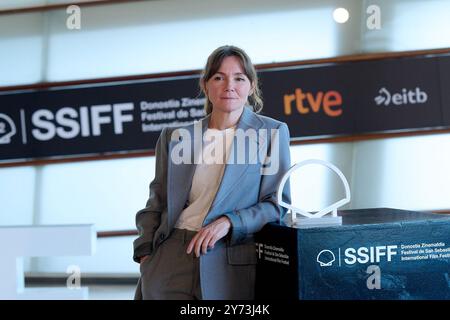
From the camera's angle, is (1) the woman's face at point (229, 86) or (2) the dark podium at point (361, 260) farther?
(1) the woman's face at point (229, 86)

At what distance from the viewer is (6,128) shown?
616cm

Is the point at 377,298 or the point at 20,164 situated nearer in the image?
the point at 377,298

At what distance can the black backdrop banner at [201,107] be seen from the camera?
5930 millimetres

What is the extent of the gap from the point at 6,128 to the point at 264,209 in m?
4.45

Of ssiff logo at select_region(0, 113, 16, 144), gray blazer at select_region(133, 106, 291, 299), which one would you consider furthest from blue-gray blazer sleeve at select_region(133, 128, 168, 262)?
ssiff logo at select_region(0, 113, 16, 144)

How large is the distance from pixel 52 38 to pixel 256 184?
176 inches

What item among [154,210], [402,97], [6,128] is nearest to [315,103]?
[402,97]

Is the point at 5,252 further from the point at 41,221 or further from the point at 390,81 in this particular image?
the point at 390,81

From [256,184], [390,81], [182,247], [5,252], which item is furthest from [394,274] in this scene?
[390,81]

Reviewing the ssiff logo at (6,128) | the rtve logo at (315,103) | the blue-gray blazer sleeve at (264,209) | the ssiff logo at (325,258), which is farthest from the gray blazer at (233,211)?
the ssiff logo at (6,128)

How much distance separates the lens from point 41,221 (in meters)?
6.25

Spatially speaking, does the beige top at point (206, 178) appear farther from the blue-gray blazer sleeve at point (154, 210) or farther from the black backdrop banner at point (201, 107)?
the black backdrop banner at point (201, 107)

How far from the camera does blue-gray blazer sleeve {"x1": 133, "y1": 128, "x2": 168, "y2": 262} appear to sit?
2229mm

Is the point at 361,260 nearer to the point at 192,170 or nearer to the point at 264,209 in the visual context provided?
the point at 264,209
